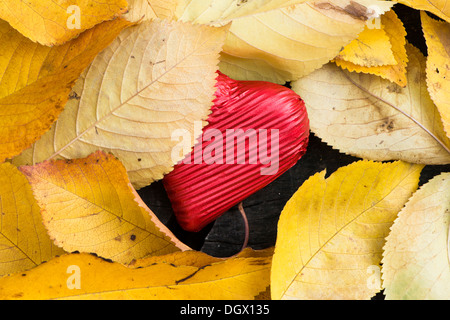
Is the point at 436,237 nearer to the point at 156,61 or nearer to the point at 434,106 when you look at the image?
the point at 434,106

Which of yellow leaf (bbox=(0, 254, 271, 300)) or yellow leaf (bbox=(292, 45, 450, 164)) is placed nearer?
yellow leaf (bbox=(0, 254, 271, 300))

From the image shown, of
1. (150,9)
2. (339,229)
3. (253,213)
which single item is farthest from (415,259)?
(150,9)

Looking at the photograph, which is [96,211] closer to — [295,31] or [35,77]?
[35,77]

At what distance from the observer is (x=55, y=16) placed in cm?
54

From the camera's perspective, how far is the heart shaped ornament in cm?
61

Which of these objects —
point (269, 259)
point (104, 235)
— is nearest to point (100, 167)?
point (104, 235)

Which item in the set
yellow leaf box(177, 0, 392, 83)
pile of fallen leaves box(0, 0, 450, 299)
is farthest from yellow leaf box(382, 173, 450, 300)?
yellow leaf box(177, 0, 392, 83)

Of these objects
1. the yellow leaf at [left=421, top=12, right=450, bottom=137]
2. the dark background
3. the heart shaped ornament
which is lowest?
the dark background

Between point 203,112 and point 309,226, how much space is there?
0.62ft

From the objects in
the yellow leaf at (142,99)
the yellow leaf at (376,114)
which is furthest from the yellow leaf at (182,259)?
the yellow leaf at (376,114)

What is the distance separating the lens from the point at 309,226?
0.58 meters

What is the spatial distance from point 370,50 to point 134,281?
411 mm

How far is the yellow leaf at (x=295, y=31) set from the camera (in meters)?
0.58

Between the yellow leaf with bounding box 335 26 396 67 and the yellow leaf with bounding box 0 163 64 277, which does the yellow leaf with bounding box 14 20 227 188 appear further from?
the yellow leaf with bounding box 335 26 396 67
